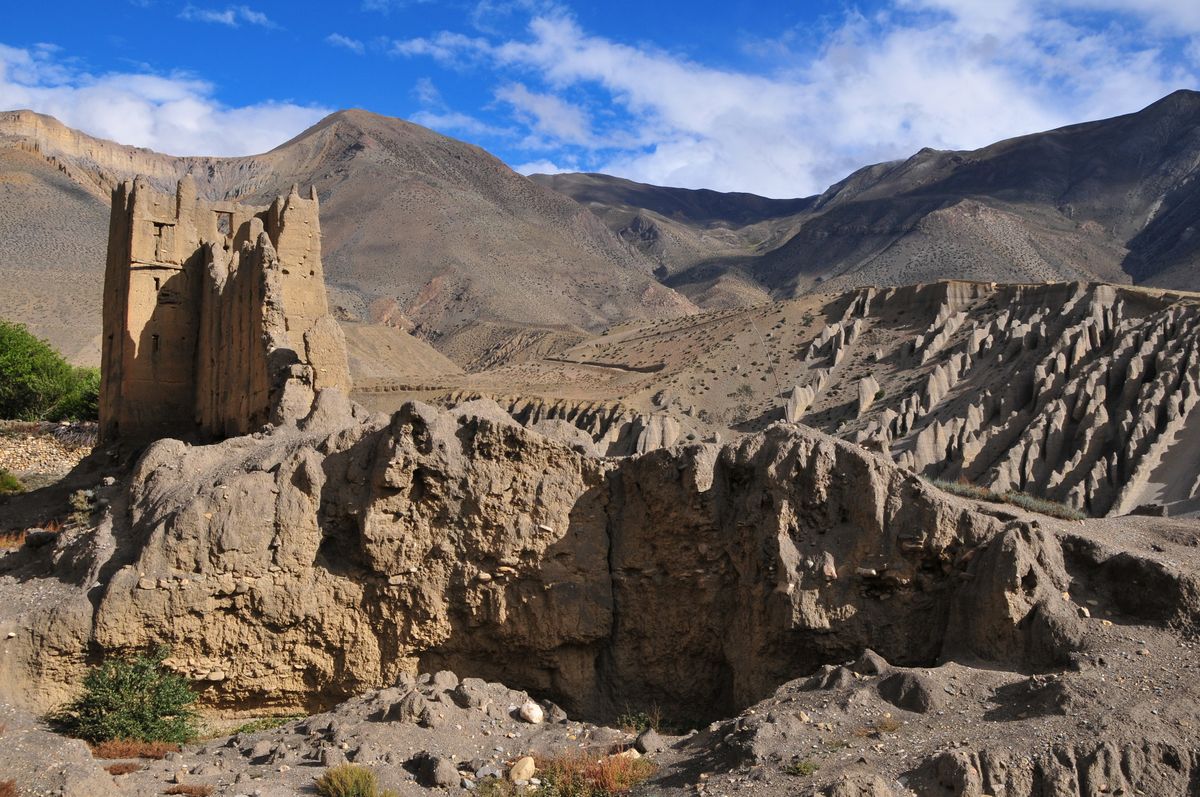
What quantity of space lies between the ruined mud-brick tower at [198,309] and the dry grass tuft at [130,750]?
24.0 feet

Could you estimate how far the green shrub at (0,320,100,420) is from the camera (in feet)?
138

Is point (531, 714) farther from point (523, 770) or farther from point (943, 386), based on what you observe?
point (943, 386)

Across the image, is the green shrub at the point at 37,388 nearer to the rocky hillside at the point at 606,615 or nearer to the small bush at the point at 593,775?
the rocky hillside at the point at 606,615

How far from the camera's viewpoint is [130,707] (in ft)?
39.9

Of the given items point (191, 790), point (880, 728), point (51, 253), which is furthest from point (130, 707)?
point (51, 253)

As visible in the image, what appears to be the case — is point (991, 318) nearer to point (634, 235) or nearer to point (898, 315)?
point (898, 315)

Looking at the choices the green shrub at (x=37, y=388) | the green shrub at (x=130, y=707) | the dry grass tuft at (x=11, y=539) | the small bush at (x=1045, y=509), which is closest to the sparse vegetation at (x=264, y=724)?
the green shrub at (x=130, y=707)

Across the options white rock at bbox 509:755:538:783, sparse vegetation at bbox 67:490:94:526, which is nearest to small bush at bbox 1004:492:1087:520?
white rock at bbox 509:755:538:783

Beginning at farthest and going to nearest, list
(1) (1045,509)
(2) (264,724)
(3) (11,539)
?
(3) (11,539)
(1) (1045,509)
(2) (264,724)

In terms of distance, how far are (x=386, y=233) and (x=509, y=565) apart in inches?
4643

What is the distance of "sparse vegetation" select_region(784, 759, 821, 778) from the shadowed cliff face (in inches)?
123

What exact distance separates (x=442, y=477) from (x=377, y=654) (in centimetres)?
227

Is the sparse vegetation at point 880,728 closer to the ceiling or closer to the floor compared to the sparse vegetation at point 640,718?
closer to the ceiling

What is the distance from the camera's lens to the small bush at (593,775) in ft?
33.3
